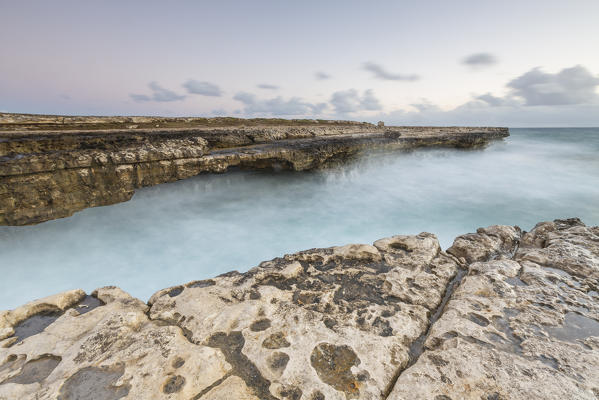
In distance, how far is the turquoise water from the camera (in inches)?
189

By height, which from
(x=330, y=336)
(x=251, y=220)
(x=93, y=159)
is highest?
(x=93, y=159)

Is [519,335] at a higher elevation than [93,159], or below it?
below

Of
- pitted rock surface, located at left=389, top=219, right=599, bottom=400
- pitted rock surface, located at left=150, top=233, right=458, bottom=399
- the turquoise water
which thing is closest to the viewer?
pitted rock surface, located at left=389, top=219, right=599, bottom=400

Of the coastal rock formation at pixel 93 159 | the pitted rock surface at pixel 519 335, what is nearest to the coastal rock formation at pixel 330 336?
the pitted rock surface at pixel 519 335

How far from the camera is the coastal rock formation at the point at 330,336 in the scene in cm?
132

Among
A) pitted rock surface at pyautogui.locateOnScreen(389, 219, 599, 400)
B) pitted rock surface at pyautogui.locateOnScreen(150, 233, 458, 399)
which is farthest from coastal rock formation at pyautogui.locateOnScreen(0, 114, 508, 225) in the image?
pitted rock surface at pyautogui.locateOnScreen(389, 219, 599, 400)

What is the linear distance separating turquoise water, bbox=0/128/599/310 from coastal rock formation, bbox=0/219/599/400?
3.14 metres

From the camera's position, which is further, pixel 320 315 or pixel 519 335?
pixel 320 315

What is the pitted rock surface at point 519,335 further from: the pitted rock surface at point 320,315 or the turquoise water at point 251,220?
the turquoise water at point 251,220

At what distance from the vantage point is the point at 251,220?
21.6 ft

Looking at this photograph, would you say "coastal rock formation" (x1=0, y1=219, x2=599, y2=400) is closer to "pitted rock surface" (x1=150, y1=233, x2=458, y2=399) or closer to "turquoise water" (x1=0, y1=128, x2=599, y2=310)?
"pitted rock surface" (x1=150, y1=233, x2=458, y2=399)

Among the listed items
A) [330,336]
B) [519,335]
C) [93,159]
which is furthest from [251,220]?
[519,335]

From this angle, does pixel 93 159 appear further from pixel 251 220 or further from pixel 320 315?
pixel 320 315

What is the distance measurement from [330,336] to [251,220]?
5.20 meters
